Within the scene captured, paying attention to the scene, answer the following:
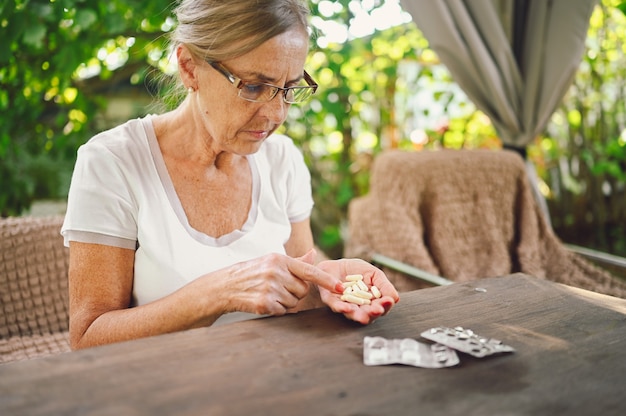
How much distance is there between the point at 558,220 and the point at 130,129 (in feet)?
13.4

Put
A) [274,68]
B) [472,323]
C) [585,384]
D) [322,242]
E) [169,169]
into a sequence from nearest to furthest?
[585,384] → [472,323] → [274,68] → [169,169] → [322,242]

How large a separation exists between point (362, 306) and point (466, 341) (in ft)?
0.81

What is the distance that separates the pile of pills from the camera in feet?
4.54

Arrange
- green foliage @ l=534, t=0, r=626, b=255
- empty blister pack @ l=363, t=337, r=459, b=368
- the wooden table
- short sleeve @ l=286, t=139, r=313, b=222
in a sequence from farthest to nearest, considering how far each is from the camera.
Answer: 1. green foliage @ l=534, t=0, r=626, b=255
2. short sleeve @ l=286, t=139, r=313, b=222
3. empty blister pack @ l=363, t=337, r=459, b=368
4. the wooden table

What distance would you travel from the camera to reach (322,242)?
4527mm

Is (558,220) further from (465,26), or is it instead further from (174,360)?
(174,360)

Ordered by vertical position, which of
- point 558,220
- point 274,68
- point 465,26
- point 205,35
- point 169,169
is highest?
point 465,26

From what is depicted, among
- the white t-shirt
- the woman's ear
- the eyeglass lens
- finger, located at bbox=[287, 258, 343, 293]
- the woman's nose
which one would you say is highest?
the woman's ear

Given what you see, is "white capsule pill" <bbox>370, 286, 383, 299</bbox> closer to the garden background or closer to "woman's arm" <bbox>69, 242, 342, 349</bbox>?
"woman's arm" <bbox>69, 242, 342, 349</bbox>

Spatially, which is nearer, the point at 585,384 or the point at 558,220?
the point at 585,384

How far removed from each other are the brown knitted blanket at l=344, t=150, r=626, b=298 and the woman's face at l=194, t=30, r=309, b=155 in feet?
4.27

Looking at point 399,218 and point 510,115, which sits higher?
point 510,115

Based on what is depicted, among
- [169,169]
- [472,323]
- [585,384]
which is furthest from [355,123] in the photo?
[585,384]

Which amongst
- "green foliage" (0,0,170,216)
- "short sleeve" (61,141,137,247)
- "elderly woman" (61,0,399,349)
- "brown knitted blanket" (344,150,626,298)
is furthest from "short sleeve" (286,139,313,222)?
"green foliage" (0,0,170,216)
